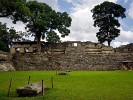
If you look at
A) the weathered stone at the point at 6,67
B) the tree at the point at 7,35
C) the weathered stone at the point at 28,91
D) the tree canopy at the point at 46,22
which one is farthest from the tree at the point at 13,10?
the tree at the point at 7,35

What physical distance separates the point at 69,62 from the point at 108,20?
73.7ft

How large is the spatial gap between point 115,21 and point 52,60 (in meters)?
23.9

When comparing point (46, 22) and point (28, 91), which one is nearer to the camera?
point (28, 91)

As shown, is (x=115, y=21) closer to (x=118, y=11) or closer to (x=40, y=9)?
(x=118, y=11)

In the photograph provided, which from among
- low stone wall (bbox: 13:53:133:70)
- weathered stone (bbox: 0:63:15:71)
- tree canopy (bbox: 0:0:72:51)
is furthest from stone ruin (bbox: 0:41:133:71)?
tree canopy (bbox: 0:0:72:51)

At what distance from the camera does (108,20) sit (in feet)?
217

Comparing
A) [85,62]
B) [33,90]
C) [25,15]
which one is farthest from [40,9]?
[33,90]

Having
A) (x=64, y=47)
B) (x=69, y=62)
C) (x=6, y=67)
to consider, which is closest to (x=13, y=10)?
(x=6, y=67)

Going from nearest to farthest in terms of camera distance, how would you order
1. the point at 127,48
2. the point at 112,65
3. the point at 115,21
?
1. the point at 112,65
2. the point at 127,48
3. the point at 115,21

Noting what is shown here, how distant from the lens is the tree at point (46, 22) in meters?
60.0

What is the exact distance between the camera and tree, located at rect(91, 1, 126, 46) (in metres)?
65.8

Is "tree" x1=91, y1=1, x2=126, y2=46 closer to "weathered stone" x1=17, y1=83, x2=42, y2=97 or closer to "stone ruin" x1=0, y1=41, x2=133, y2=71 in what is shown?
"stone ruin" x1=0, y1=41, x2=133, y2=71

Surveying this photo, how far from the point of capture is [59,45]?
64.3 metres

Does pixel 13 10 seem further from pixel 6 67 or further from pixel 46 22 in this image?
pixel 46 22
